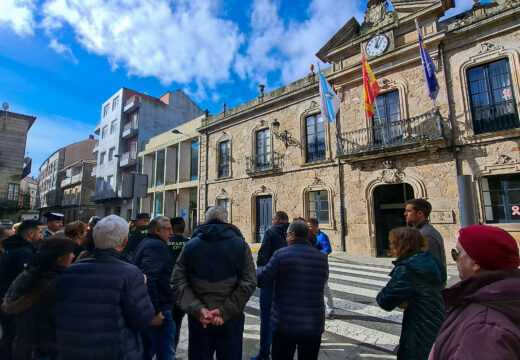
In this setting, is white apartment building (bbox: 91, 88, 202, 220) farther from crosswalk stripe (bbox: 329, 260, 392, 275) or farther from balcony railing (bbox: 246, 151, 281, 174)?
crosswalk stripe (bbox: 329, 260, 392, 275)

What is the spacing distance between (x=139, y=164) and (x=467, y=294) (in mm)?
27728

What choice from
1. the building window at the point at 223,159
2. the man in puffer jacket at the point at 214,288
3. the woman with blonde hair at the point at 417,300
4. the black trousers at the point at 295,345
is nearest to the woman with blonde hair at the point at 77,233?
the man in puffer jacket at the point at 214,288

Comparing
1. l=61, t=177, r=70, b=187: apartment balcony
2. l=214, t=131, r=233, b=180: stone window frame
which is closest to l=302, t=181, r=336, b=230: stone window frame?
l=214, t=131, r=233, b=180: stone window frame

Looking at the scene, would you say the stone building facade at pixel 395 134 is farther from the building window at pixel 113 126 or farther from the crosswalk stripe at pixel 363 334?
the building window at pixel 113 126

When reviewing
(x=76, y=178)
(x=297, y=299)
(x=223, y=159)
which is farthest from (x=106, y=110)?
(x=297, y=299)

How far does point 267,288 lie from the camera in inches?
139

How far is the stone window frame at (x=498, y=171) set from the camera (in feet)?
27.9

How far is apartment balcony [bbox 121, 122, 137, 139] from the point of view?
27156mm

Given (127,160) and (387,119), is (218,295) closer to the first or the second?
(387,119)

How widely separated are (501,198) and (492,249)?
10.3 metres

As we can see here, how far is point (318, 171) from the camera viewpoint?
42.9 feet

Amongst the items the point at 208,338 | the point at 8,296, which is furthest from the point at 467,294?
the point at 8,296

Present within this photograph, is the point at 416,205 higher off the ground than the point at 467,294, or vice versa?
the point at 416,205

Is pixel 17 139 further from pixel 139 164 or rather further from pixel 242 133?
pixel 242 133
